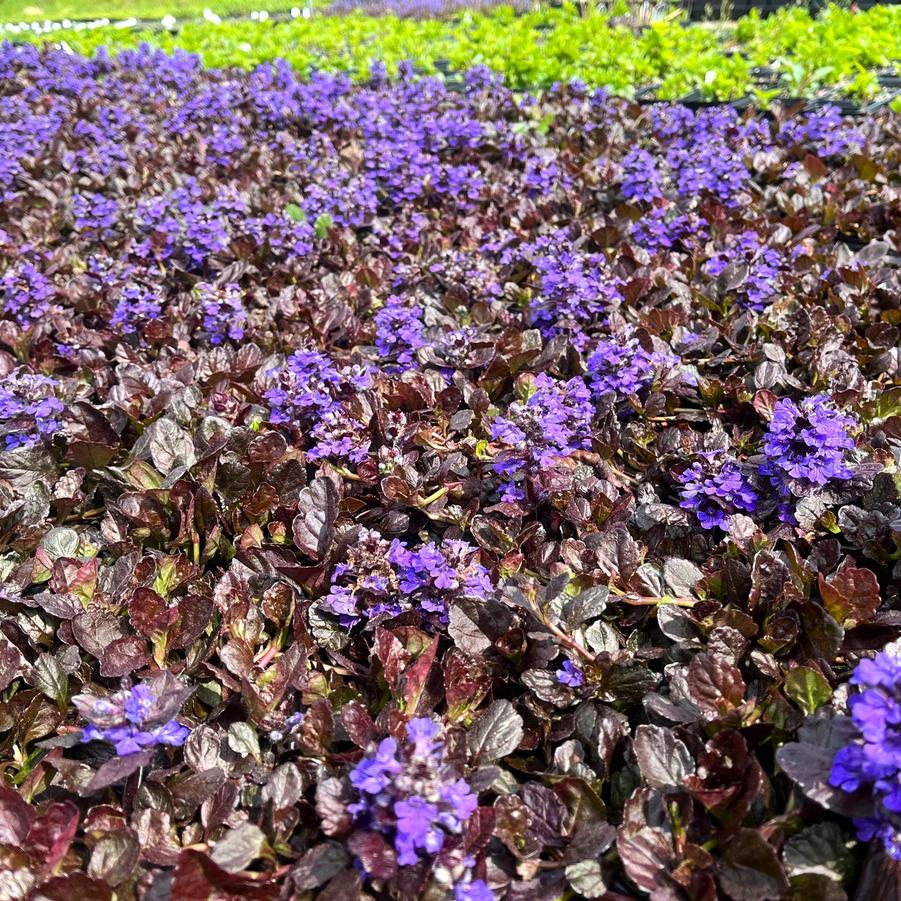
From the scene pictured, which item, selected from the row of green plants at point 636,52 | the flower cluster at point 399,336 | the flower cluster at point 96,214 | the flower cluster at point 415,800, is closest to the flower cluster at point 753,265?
the flower cluster at point 399,336

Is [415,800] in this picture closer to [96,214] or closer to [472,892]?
[472,892]

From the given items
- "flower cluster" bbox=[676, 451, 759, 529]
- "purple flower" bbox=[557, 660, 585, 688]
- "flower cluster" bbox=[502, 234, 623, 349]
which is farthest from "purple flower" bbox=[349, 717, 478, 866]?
"flower cluster" bbox=[502, 234, 623, 349]

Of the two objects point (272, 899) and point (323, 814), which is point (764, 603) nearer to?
point (323, 814)

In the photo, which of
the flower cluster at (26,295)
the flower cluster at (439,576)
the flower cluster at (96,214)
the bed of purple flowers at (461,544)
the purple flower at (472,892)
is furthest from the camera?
the flower cluster at (96,214)

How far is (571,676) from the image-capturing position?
1.97m

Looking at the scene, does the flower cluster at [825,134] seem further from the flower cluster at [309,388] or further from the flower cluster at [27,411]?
the flower cluster at [27,411]

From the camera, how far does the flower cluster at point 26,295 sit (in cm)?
378

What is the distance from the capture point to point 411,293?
3893 mm

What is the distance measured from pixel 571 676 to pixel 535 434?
2.46ft

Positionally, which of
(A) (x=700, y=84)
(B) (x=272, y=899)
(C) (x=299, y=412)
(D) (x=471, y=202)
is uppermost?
(A) (x=700, y=84)

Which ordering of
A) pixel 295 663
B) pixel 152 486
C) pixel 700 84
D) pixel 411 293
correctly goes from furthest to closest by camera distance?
pixel 700 84 < pixel 411 293 < pixel 152 486 < pixel 295 663

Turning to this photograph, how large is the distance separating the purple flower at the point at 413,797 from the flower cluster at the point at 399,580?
1.96 ft

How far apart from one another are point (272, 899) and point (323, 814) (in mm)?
218

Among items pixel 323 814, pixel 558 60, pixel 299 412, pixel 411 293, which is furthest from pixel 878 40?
pixel 323 814
